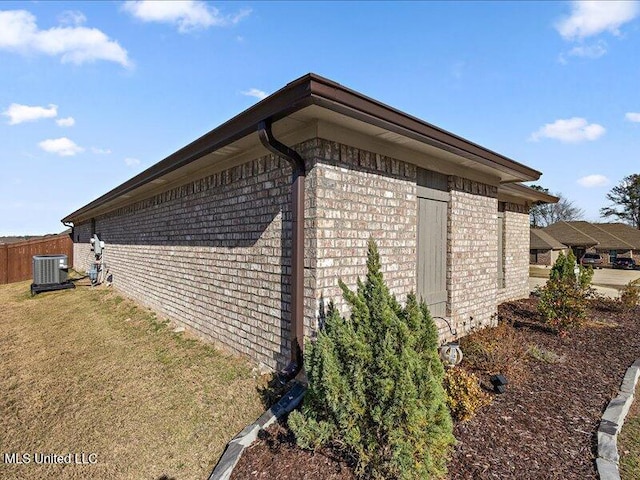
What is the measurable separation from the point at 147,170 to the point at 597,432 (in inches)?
288

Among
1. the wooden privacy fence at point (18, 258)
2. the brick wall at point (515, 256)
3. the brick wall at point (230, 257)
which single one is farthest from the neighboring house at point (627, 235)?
the wooden privacy fence at point (18, 258)

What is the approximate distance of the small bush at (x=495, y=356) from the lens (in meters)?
4.46

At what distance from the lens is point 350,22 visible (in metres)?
6.64

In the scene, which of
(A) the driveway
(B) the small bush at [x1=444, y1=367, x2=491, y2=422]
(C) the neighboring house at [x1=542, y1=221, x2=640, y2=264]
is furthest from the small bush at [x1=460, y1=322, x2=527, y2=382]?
(C) the neighboring house at [x1=542, y1=221, x2=640, y2=264]

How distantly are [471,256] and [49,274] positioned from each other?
13.8 metres

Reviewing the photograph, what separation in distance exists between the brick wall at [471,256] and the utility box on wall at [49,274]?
13288mm

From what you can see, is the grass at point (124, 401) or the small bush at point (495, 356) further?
the small bush at point (495, 356)

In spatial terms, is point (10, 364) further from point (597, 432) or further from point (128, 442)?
point (597, 432)

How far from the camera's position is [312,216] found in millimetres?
3766

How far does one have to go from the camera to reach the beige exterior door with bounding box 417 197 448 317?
525cm

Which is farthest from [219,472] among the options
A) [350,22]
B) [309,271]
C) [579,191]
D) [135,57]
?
[579,191]

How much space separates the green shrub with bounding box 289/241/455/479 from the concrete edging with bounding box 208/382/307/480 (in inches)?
21.1

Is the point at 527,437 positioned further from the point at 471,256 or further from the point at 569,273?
the point at 569,273

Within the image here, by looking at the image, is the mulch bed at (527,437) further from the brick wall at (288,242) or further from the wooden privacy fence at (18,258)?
the wooden privacy fence at (18,258)
